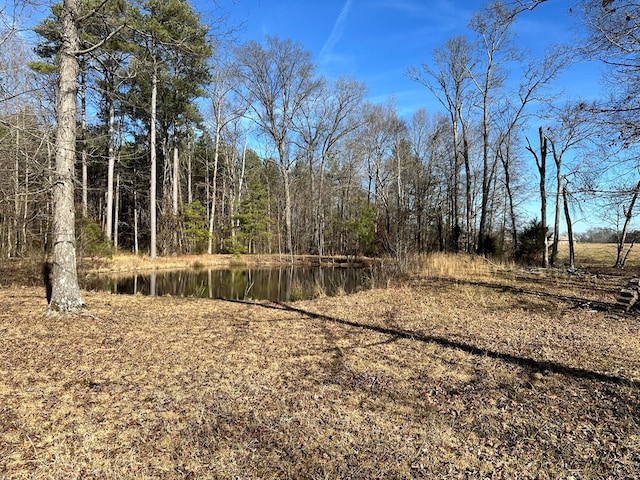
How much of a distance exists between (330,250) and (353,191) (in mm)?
5873

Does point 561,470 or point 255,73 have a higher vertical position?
point 255,73

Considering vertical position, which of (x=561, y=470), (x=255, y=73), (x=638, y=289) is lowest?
(x=561, y=470)

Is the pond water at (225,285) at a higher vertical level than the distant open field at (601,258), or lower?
lower

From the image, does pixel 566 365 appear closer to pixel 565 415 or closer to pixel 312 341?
pixel 565 415

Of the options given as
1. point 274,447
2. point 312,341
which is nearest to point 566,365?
point 312,341

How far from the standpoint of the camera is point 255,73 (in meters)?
25.8

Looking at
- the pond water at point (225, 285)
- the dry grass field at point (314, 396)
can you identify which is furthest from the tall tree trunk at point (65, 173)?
the pond water at point (225, 285)

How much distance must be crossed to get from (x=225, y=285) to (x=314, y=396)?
35.4 feet

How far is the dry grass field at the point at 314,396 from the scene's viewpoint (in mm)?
2494

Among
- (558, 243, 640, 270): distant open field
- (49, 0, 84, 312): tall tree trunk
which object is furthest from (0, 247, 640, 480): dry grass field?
(558, 243, 640, 270): distant open field

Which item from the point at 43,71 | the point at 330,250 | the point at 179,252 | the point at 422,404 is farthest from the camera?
the point at 330,250

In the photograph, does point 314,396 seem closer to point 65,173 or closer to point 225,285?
point 65,173

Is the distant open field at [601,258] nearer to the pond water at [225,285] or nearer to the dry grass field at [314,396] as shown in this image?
the pond water at [225,285]

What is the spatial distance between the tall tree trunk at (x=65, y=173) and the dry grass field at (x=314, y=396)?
1.49 feet
